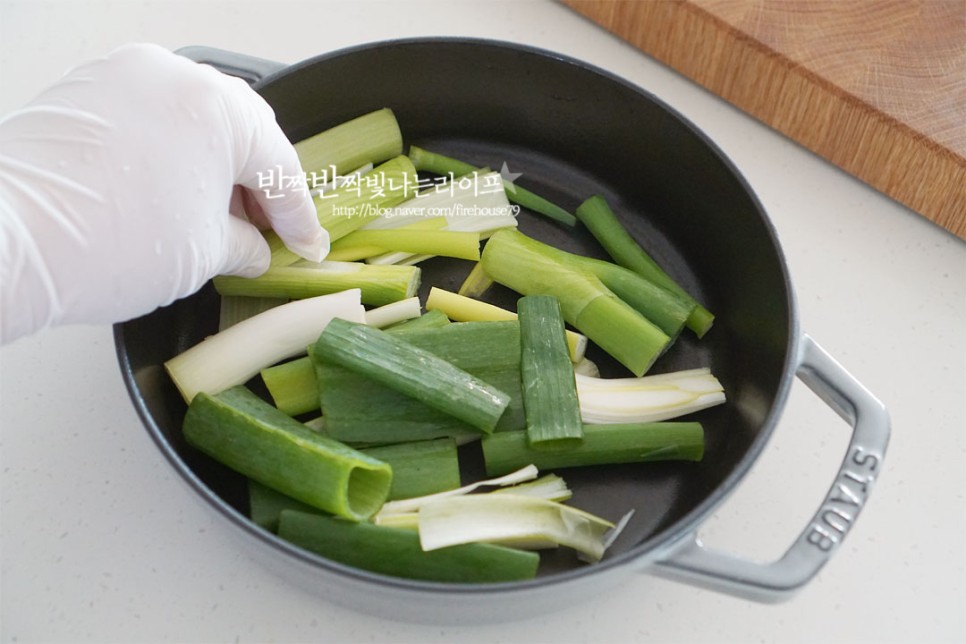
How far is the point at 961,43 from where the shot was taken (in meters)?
1.50

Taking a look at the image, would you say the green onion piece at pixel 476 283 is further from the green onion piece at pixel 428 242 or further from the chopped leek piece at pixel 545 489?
the chopped leek piece at pixel 545 489

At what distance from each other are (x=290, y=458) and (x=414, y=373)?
19 centimetres

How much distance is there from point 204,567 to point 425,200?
2.08 ft

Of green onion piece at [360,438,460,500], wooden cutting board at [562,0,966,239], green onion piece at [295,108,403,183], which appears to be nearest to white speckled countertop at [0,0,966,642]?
wooden cutting board at [562,0,966,239]

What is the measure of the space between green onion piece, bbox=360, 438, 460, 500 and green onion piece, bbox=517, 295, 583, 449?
106 mm

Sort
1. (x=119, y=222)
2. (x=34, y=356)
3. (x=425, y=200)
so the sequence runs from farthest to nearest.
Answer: (x=425, y=200), (x=34, y=356), (x=119, y=222)

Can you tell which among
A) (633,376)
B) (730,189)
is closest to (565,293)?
(633,376)

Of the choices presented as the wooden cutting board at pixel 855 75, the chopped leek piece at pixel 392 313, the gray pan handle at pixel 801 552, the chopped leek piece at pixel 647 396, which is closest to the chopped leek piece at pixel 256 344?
the chopped leek piece at pixel 392 313

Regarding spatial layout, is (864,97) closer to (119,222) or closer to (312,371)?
(312,371)

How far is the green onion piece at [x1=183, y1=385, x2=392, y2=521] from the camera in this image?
39.1 inches

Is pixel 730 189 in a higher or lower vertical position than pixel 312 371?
higher

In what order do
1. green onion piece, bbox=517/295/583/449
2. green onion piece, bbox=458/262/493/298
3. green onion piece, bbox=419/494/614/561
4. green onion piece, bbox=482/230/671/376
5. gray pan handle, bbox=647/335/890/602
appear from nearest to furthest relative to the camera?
1. gray pan handle, bbox=647/335/890/602
2. green onion piece, bbox=419/494/614/561
3. green onion piece, bbox=517/295/583/449
4. green onion piece, bbox=482/230/671/376
5. green onion piece, bbox=458/262/493/298

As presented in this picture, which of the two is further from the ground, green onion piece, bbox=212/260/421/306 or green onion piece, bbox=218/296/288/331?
green onion piece, bbox=212/260/421/306

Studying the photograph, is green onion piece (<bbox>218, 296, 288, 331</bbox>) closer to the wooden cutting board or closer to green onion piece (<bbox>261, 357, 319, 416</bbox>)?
green onion piece (<bbox>261, 357, 319, 416</bbox>)
